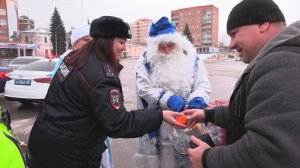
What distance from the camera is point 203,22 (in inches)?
4060

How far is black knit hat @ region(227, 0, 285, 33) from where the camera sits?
1.26 m

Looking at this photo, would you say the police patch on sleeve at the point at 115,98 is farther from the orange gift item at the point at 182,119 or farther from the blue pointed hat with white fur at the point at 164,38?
the blue pointed hat with white fur at the point at 164,38

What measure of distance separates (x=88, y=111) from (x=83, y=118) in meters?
0.05

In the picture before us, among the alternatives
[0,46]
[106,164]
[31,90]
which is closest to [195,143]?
[106,164]

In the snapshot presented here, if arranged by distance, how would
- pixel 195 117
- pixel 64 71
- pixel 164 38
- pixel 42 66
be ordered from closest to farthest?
pixel 64 71 < pixel 195 117 < pixel 164 38 < pixel 42 66

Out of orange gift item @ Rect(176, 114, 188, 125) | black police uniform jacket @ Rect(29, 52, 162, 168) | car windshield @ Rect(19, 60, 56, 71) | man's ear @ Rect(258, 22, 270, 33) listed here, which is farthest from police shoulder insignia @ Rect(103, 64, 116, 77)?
car windshield @ Rect(19, 60, 56, 71)

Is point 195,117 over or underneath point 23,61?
underneath

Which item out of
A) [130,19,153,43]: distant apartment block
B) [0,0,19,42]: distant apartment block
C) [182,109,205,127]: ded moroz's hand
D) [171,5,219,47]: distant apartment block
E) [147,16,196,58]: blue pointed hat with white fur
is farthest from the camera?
[130,19,153,43]: distant apartment block

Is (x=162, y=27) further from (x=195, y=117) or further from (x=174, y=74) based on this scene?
(x=195, y=117)

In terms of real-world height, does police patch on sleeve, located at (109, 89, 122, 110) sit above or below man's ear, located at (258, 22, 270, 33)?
below

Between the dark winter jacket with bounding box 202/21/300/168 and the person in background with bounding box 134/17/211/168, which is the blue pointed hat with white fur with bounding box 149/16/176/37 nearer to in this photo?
the person in background with bounding box 134/17/211/168

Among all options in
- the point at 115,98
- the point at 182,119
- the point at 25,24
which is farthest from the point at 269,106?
Result: the point at 25,24

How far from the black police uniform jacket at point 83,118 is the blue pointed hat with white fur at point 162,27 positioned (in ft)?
4.47

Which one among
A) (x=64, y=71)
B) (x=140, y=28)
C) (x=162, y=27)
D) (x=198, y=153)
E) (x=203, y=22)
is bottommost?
(x=198, y=153)
